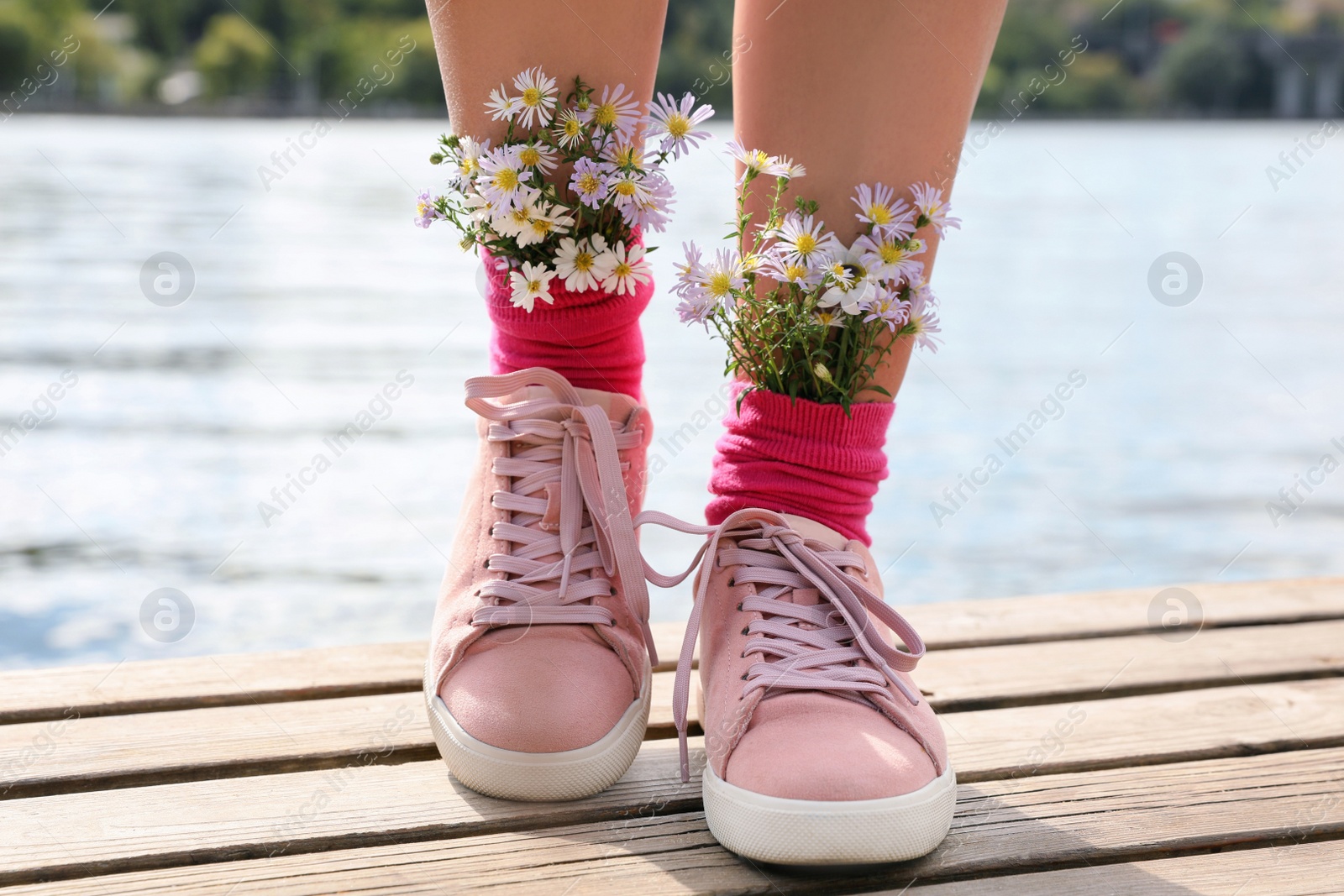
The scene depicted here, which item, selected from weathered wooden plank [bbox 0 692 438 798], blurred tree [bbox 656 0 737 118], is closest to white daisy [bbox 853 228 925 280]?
weathered wooden plank [bbox 0 692 438 798]

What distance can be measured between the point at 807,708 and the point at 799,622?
75mm

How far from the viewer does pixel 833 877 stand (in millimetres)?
750

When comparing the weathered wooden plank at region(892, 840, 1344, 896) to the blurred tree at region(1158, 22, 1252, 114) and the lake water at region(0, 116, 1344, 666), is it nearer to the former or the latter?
the lake water at region(0, 116, 1344, 666)

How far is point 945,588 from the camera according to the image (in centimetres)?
184

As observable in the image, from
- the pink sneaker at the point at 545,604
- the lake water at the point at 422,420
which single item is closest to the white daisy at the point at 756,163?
the pink sneaker at the point at 545,604

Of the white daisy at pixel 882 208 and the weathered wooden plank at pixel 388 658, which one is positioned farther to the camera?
the weathered wooden plank at pixel 388 658

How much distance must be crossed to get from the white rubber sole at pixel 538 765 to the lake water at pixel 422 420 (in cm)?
75

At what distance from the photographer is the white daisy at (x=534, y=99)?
2.91 feet

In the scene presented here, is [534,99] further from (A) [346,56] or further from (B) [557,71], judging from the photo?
(A) [346,56]

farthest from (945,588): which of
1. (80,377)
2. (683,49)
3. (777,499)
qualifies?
(683,49)

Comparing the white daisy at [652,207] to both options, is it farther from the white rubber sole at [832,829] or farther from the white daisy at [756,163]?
the white rubber sole at [832,829]

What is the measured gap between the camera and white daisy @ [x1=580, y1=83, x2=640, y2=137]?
0.90 metres

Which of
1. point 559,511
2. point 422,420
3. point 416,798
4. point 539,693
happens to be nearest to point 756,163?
point 559,511

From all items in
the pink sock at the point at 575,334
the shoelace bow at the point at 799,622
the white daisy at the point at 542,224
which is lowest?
the shoelace bow at the point at 799,622
